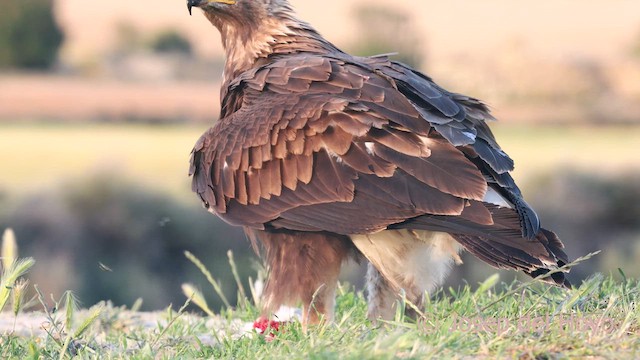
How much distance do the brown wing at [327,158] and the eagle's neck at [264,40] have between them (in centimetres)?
65

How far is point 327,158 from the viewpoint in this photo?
5504 millimetres

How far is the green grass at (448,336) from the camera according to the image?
4.28 metres

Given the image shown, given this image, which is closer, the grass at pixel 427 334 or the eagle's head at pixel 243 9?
the grass at pixel 427 334

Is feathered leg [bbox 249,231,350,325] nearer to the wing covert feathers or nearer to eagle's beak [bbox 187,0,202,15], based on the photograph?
the wing covert feathers

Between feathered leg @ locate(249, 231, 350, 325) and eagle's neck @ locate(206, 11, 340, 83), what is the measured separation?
1433mm

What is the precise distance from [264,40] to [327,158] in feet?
5.07

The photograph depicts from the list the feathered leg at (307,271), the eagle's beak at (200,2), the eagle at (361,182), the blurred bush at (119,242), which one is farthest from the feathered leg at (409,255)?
the blurred bush at (119,242)

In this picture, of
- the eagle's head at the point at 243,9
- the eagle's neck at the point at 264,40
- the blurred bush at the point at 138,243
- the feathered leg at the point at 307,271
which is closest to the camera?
the feathered leg at the point at 307,271

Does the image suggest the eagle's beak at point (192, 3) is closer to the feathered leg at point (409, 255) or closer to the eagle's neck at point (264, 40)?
the eagle's neck at point (264, 40)

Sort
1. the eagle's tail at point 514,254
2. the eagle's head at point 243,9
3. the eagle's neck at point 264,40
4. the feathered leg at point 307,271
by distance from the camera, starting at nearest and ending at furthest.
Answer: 1. the eagle's tail at point 514,254
2. the feathered leg at point 307,271
3. the eagle's neck at point 264,40
4. the eagle's head at point 243,9

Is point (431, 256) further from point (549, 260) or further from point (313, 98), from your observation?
point (313, 98)

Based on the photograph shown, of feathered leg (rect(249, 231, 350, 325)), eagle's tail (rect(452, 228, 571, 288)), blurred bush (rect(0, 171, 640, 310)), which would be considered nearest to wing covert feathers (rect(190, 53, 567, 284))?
eagle's tail (rect(452, 228, 571, 288))

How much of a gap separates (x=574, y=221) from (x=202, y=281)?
6321 mm

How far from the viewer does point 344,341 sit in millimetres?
4551
